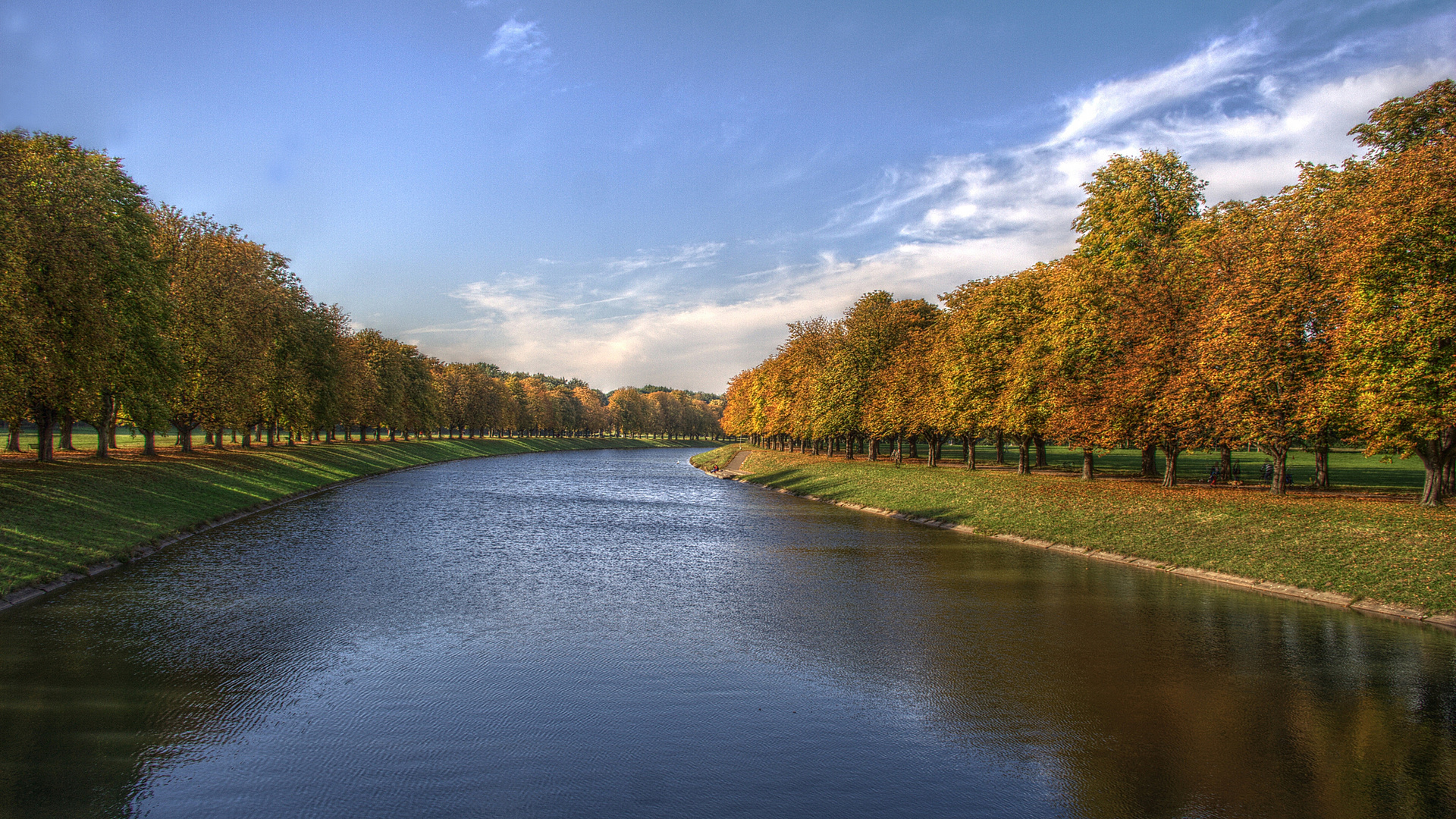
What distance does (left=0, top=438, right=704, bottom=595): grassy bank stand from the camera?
22.2 meters

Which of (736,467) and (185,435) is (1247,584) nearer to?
(185,435)

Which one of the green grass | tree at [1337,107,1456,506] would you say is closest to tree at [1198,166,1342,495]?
tree at [1337,107,1456,506]

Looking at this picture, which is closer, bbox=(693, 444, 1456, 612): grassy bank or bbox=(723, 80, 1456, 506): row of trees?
bbox=(693, 444, 1456, 612): grassy bank

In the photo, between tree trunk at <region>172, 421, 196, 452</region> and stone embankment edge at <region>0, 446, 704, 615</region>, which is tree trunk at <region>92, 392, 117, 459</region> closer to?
tree trunk at <region>172, 421, 196, 452</region>

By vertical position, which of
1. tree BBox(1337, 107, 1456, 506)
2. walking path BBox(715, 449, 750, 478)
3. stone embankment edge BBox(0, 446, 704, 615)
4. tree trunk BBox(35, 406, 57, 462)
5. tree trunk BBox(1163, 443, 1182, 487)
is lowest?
walking path BBox(715, 449, 750, 478)

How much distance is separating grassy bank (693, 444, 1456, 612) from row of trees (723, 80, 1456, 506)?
9.51 ft

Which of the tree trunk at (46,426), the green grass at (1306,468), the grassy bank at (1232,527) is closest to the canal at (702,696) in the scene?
the grassy bank at (1232,527)

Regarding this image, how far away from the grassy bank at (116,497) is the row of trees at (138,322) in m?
2.73

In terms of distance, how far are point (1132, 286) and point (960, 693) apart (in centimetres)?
3493

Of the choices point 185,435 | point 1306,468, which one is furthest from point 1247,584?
point 185,435

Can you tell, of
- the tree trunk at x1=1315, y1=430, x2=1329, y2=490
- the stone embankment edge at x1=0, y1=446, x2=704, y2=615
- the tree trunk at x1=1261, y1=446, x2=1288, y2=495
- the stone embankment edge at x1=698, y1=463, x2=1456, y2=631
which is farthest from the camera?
the tree trunk at x1=1315, y1=430, x2=1329, y2=490

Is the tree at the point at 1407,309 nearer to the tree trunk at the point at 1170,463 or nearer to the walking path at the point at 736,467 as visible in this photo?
the tree trunk at the point at 1170,463

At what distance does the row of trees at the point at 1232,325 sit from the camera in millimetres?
25375

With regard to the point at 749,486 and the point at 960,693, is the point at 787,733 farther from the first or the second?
the point at 749,486
